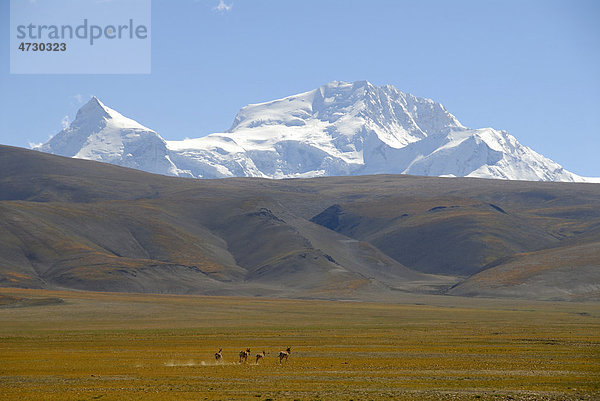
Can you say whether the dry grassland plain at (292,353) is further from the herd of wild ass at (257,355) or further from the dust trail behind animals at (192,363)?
the herd of wild ass at (257,355)

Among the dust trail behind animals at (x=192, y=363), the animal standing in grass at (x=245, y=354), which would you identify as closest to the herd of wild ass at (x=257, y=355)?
the animal standing in grass at (x=245, y=354)

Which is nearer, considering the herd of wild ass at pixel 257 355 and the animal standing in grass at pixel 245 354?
the herd of wild ass at pixel 257 355

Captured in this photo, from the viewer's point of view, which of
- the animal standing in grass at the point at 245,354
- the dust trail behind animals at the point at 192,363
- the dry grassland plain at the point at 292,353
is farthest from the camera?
the animal standing in grass at the point at 245,354

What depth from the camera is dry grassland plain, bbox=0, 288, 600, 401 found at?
44781 mm

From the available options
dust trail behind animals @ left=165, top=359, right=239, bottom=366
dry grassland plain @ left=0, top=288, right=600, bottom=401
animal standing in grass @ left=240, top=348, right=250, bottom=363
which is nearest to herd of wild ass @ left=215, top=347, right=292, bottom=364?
animal standing in grass @ left=240, top=348, right=250, bottom=363

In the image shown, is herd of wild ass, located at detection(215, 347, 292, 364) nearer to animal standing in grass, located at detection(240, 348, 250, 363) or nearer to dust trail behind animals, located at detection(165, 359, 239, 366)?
animal standing in grass, located at detection(240, 348, 250, 363)

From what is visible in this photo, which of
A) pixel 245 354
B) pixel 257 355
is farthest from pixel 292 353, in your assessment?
pixel 257 355

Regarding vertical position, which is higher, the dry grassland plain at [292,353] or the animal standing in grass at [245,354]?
the animal standing in grass at [245,354]

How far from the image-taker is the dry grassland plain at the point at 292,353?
44.8 m

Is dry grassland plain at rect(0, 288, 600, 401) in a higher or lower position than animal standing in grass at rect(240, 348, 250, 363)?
lower

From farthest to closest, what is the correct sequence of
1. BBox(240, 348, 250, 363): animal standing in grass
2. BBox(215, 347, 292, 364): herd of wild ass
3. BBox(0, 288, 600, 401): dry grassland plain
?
BBox(240, 348, 250, 363): animal standing in grass
BBox(215, 347, 292, 364): herd of wild ass
BBox(0, 288, 600, 401): dry grassland plain

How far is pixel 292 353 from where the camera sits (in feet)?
228

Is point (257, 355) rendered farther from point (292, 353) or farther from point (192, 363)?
point (292, 353)

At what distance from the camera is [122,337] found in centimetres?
9075
